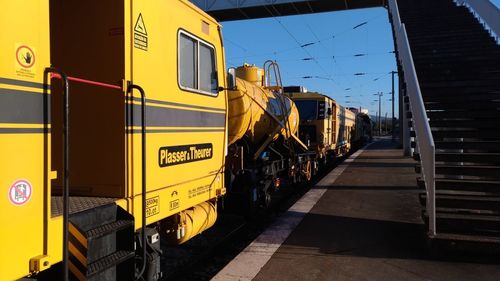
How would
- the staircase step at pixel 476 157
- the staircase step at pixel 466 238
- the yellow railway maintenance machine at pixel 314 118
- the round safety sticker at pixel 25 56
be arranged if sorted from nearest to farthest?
the round safety sticker at pixel 25 56 < the staircase step at pixel 466 238 < the staircase step at pixel 476 157 < the yellow railway maintenance machine at pixel 314 118

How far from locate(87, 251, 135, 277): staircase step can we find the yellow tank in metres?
4.37

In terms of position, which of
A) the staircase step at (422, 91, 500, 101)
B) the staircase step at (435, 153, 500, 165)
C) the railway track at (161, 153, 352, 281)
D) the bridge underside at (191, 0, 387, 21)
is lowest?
the railway track at (161, 153, 352, 281)

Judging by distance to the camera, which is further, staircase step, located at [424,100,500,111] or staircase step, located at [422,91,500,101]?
staircase step, located at [422,91,500,101]

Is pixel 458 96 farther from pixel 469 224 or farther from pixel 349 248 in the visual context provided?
pixel 349 248

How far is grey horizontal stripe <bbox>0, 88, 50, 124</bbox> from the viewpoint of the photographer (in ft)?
8.57

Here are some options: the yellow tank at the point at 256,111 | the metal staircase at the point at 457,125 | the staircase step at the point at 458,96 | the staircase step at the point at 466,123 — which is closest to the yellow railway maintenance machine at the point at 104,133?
the yellow tank at the point at 256,111

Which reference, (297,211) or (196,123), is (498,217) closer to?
(297,211)

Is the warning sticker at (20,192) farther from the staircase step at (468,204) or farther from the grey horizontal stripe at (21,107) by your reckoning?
the staircase step at (468,204)

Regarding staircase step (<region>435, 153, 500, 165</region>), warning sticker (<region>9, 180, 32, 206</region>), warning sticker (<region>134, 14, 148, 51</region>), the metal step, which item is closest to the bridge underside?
staircase step (<region>435, 153, 500, 165</region>)

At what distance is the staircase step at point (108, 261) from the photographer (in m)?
A: 3.17

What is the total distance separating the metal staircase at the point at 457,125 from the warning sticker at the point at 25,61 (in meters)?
5.27

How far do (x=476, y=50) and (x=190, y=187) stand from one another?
12.1 meters

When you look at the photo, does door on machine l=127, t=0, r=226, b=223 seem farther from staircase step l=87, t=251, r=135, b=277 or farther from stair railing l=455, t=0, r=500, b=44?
stair railing l=455, t=0, r=500, b=44

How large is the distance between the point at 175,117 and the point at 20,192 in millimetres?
2150
